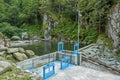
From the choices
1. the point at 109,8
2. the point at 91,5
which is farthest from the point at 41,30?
the point at 109,8

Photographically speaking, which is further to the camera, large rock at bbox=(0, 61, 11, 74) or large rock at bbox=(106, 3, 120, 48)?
large rock at bbox=(106, 3, 120, 48)

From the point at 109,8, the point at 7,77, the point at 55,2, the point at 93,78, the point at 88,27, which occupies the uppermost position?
the point at 55,2

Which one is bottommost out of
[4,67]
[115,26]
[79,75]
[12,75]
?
[79,75]

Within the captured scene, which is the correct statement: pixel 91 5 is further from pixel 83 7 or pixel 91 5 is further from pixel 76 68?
pixel 76 68

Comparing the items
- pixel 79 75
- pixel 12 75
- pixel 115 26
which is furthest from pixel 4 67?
pixel 115 26

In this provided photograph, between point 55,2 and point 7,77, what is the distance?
93.7 ft

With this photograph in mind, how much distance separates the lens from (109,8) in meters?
18.0

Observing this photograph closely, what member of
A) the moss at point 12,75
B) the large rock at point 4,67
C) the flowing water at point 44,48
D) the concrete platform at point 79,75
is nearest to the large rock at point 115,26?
the flowing water at point 44,48

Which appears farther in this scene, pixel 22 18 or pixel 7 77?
pixel 22 18

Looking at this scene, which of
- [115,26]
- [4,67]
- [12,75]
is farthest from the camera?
[115,26]

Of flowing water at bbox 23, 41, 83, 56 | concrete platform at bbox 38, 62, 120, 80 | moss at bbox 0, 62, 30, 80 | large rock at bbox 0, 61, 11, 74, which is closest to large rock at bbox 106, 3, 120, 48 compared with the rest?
flowing water at bbox 23, 41, 83, 56

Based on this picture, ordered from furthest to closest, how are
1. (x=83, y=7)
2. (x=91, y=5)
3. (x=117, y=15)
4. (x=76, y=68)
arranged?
(x=83, y=7) < (x=91, y=5) < (x=117, y=15) < (x=76, y=68)

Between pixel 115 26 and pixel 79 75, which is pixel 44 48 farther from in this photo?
pixel 79 75

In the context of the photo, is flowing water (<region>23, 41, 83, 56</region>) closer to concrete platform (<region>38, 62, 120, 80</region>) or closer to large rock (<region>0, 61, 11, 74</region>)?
concrete platform (<region>38, 62, 120, 80</region>)
